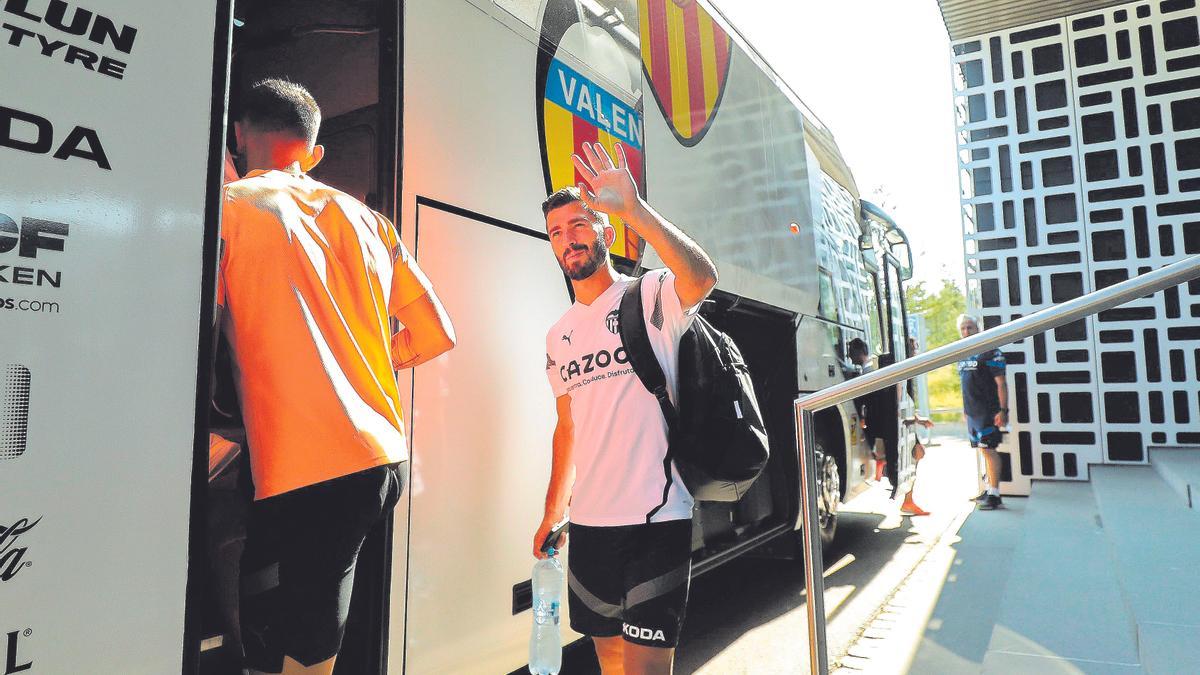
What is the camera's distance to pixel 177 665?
47.8 inches

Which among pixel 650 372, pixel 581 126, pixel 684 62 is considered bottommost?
pixel 650 372

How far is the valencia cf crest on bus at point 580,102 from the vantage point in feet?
8.16

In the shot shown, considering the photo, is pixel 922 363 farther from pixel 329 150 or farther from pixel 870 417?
pixel 870 417

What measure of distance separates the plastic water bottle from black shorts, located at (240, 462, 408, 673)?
2.46 feet

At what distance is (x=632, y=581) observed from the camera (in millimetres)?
1946

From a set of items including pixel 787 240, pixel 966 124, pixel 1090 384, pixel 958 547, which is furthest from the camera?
pixel 966 124

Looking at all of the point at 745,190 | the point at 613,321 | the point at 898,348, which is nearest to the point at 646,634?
the point at 613,321

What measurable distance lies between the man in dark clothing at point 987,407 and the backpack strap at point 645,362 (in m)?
6.05

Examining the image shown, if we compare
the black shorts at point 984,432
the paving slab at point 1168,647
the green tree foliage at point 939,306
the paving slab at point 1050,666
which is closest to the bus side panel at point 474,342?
the paving slab at point 1050,666

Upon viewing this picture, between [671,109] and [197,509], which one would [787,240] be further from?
[197,509]

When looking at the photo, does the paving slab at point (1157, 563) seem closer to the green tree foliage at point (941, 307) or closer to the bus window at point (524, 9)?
the bus window at point (524, 9)

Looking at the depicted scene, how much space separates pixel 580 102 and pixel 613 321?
969 mm

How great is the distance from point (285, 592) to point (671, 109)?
2.51 metres

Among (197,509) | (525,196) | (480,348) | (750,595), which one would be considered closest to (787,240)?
(750,595)
